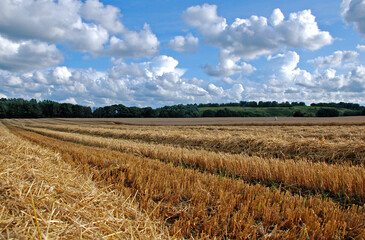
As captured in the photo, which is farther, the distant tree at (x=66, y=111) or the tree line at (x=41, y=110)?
the distant tree at (x=66, y=111)

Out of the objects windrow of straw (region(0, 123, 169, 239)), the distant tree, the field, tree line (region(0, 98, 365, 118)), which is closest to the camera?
windrow of straw (region(0, 123, 169, 239))

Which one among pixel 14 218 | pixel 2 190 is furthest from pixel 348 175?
pixel 2 190

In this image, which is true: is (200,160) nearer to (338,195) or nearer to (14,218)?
(338,195)

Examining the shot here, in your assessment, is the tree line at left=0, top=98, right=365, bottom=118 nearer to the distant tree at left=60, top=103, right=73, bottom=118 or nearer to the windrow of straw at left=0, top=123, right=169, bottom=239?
the distant tree at left=60, top=103, right=73, bottom=118

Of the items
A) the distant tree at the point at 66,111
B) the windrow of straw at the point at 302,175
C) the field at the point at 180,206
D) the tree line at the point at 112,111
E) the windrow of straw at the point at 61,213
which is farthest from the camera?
the distant tree at the point at 66,111

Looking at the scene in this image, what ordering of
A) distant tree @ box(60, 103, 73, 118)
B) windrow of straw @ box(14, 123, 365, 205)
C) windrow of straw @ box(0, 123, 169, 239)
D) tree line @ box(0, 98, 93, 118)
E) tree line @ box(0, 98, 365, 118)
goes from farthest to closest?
distant tree @ box(60, 103, 73, 118), tree line @ box(0, 98, 93, 118), tree line @ box(0, 98, 365, 118), windrow of straw @ box(14, 123, 365, 205), windrow of straw @ box(0, 123, 169, 239)

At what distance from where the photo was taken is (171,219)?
3.09m

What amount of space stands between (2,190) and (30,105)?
120026 millimetres

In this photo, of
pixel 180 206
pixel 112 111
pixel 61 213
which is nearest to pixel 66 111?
pixel 112 111

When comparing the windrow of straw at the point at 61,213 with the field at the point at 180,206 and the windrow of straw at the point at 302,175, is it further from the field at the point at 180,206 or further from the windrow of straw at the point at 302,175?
the windrow of straw at the point at 302,175

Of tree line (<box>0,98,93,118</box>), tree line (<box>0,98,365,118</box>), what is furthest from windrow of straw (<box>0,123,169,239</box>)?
tree line (<box>0,98,93,118</box>)

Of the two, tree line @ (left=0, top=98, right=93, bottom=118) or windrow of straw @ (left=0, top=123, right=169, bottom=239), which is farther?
tree line @ (left=0, top=98, right=93, bottom=118)

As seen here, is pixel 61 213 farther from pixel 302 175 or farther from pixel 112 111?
pixel 112 111

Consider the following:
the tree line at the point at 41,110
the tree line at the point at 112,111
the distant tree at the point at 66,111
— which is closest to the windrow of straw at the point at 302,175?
the tree line at the point at 112,111
